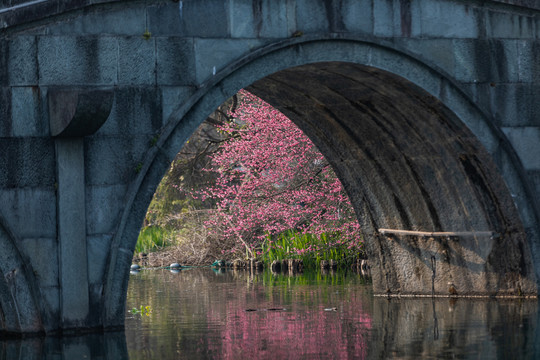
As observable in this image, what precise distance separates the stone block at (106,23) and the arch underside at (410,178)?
157 centimetres

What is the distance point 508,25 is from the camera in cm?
932

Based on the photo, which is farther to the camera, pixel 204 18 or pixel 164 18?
pixel 204 18

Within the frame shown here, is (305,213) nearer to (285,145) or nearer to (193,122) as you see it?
(285,145)

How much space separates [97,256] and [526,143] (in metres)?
4.21

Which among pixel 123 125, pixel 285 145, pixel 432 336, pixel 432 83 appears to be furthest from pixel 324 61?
pixel 285 145

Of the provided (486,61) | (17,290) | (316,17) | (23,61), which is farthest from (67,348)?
(486,61)

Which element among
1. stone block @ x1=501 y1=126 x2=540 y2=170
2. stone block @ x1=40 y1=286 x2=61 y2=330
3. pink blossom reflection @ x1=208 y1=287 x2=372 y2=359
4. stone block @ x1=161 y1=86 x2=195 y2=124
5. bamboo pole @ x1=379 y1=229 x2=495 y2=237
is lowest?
pink blossom reflection @ x1=208 y1=287 x2=372 y2=359

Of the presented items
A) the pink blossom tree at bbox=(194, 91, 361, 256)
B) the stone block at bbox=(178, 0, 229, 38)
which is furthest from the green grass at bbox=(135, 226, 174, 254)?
the stone block at bbox=(178, 0, 229, 38)

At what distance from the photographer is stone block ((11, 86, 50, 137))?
23.8ft

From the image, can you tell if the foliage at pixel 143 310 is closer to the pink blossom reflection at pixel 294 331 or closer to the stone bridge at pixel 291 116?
the pink blossom reflection at pixel 294 331

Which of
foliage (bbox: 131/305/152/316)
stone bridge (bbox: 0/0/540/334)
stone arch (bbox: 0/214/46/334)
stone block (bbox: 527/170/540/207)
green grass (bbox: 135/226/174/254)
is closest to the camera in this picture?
stone arch (bbox: 0/214/46/334)

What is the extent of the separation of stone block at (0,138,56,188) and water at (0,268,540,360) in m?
1.12

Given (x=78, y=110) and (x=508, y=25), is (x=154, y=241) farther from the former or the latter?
(x=78, y=110)

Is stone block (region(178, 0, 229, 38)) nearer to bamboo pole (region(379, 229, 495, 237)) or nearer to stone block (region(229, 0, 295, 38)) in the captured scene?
stone block (region(229, 0, 295, 38))
